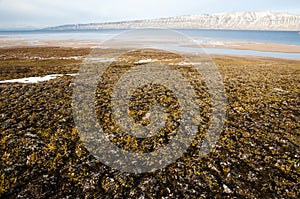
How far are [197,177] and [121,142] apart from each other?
3571mm

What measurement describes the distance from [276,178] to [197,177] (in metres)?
2.78

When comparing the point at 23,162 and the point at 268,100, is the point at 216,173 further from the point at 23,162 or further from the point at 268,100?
the point at 268,100

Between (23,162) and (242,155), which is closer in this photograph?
(23,162)

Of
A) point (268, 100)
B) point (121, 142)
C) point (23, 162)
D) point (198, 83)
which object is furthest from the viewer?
point (198, 83)

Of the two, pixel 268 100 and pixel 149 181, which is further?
pixel 268 100

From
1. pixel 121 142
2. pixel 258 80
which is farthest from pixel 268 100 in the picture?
pixel 121 142

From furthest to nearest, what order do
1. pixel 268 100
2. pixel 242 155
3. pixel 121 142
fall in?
pixel 268 100, pixel 121 142, pixel 242 155

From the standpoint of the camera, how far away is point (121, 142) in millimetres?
8680

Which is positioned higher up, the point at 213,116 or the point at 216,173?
the point at 213,116

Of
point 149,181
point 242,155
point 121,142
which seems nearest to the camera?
point 149,181

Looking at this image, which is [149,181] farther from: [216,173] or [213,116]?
[213,116]

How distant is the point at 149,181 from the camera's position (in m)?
6.77

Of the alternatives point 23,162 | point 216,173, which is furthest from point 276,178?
point 23,162

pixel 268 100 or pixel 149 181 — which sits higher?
pixel 268 100
